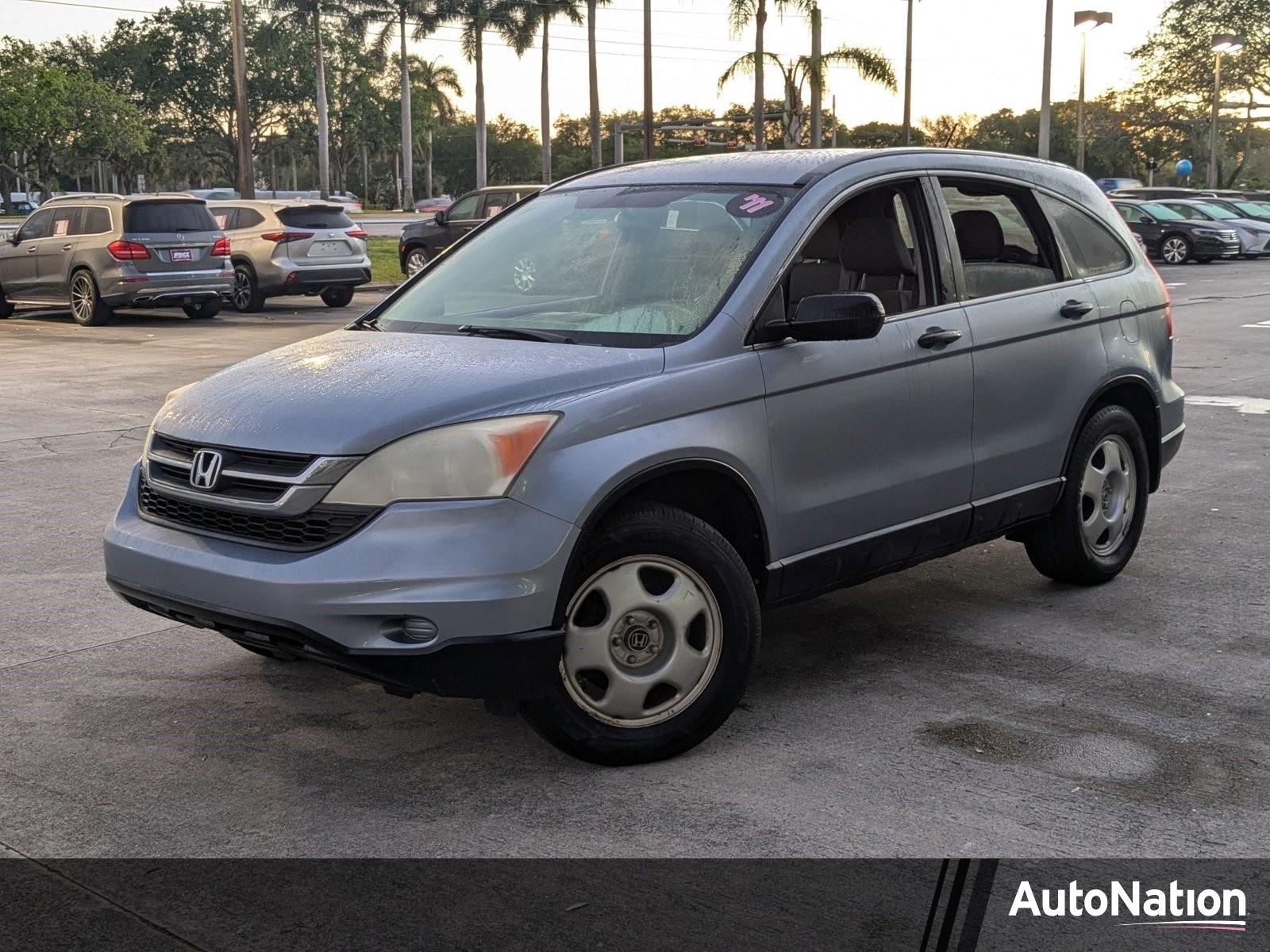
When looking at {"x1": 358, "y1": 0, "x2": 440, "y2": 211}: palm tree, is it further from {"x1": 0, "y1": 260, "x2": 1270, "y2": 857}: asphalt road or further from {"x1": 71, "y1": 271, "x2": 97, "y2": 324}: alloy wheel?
{"x1": 0, "y1": 260, "x2": 1270, "y2": 857}: asphalt road

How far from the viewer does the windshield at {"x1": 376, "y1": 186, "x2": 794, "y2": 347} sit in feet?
15.6

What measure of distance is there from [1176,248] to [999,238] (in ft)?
106

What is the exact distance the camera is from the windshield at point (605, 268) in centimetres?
477

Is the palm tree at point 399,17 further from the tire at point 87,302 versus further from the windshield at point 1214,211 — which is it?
the tire at point 87,302

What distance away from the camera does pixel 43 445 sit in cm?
1005

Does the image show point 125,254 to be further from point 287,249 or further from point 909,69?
point 909,69

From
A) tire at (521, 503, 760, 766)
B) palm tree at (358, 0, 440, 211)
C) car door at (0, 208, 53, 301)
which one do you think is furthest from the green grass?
palm tree at (358, 0, 440, 211)

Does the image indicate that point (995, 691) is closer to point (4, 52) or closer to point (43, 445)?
point (43, 445)

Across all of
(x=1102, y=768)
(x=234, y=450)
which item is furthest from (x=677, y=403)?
(x=1102, y=768)

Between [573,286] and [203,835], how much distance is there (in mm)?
2162

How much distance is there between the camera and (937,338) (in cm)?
523

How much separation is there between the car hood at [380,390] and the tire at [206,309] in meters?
17.1

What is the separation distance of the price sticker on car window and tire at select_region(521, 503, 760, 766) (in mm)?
1168

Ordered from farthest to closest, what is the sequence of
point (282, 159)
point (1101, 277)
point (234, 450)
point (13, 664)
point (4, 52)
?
point (282, 159) → point (4, 52) → point (1101, 277) → point (13, 664) → point (234, 450)
